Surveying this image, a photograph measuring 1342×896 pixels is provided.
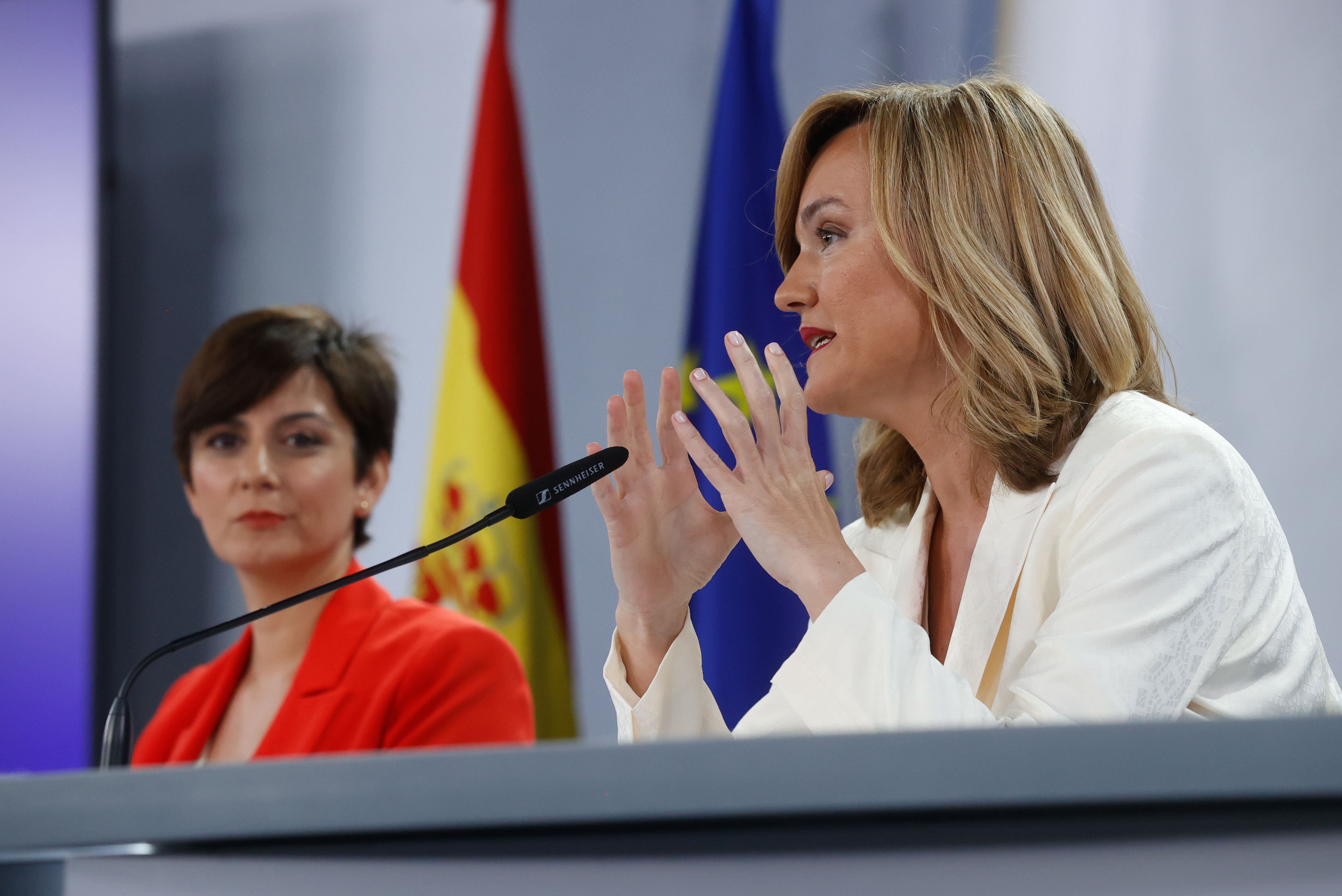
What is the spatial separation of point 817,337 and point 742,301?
0.95 meters

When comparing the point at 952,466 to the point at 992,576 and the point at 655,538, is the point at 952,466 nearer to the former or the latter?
the point at 992,576

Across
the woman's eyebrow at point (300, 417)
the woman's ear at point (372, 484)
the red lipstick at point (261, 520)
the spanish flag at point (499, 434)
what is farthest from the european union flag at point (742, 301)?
the red lipstick at point (261, 520)

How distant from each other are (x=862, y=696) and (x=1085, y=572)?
275 mm

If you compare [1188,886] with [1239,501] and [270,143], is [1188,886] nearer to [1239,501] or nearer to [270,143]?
[1239,501]

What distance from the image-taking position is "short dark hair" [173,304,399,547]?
2260 millimetres

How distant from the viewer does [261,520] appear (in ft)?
7.32

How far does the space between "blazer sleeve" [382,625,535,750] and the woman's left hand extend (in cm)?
89

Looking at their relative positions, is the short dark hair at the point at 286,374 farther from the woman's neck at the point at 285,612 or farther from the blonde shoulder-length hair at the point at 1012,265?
the blonde shoulder-length hair at the point at 1012,265

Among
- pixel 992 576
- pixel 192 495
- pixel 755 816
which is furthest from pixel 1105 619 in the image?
pixel 192 495

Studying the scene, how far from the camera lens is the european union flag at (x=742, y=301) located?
2.30 meters

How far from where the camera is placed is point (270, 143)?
3.10 meters

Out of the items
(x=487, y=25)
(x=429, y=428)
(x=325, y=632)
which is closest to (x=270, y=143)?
(x=487, y=25)

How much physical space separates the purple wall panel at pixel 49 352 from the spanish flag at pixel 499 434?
887 mm

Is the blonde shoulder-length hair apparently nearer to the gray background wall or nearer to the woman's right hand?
the woman's right hand
